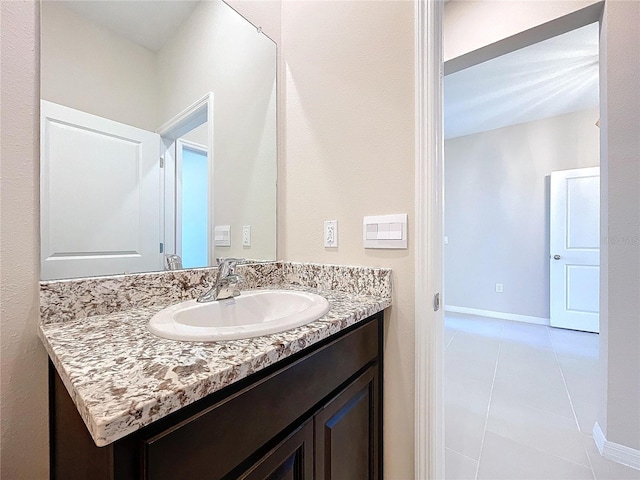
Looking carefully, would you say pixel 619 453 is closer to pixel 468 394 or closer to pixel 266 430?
pixel 468 394

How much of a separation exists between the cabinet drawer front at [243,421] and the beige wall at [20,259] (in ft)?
1.70

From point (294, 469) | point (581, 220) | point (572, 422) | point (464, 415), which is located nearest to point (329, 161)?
point (294, 469)

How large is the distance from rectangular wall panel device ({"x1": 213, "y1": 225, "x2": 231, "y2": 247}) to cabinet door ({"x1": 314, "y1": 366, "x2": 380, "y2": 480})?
712 millimetres

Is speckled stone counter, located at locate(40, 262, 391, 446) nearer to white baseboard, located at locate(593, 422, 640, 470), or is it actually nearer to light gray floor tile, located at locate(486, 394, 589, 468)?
light gray floor tile, located at locate(486, 394, 589, 468)

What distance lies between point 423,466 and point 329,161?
115 centimetres

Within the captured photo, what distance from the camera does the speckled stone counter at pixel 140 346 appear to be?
38cm

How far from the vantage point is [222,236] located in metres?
1.17

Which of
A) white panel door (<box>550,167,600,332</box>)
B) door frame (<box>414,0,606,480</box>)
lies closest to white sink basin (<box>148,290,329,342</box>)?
door frame (<box>414,0,606,480</box>)

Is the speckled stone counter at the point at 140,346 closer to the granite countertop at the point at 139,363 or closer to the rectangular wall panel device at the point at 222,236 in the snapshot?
the granite countertop at the point at 139,363

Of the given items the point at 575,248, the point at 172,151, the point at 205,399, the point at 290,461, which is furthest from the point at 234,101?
the point at 575,248

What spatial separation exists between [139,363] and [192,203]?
0.71 m

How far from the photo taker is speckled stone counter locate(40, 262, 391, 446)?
38cm

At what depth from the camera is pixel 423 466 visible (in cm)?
96

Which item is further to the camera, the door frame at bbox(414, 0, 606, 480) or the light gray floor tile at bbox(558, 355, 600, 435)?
the light gray floor tile at bbox(558, 355, 600, 435)
